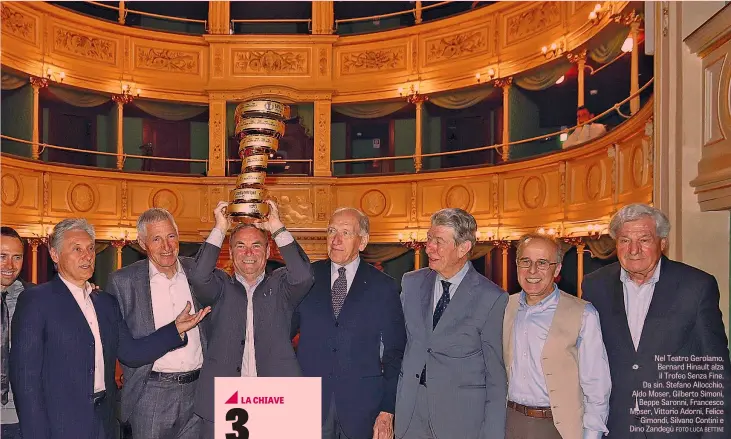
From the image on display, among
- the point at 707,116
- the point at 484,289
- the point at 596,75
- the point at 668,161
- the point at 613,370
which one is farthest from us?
the point at 596,75

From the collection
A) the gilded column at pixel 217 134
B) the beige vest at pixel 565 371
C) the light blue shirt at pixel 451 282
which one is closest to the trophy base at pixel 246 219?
the light blue shirt at pixel 451 282

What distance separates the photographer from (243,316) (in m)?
3.21

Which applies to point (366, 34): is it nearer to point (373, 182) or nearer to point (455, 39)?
point (455, 39)

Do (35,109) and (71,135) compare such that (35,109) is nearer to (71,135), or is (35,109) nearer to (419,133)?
(71,135)

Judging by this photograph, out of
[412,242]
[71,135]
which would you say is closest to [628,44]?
[412,242]

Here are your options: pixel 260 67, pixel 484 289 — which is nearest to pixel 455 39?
pixel 260 67

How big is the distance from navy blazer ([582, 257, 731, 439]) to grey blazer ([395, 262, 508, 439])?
0.48 meters

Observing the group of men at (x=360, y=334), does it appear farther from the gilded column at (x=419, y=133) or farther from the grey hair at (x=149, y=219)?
the gilded column at (x=419, y=133)

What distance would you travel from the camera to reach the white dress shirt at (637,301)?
9.25ft

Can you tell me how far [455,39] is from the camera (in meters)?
12.6

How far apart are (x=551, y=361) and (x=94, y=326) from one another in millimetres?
2044

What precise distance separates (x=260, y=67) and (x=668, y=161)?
36.3ft

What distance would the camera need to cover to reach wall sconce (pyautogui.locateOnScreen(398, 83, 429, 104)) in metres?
12.9

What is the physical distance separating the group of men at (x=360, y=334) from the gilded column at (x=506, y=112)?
902 centimetres
